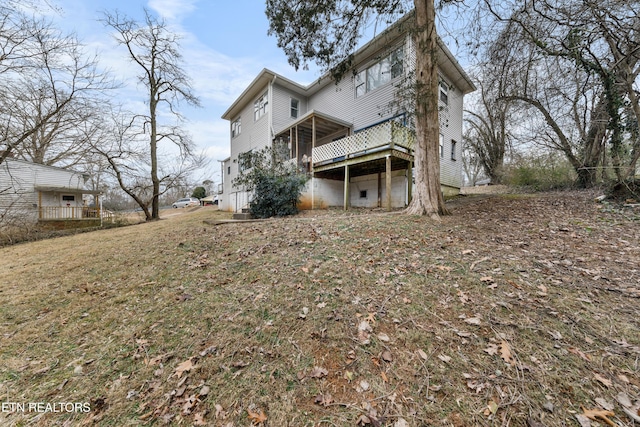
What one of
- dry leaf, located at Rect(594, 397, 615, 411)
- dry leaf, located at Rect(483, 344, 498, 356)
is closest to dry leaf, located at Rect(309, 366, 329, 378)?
dry leaf, located at Rect(483, 344, 498, 356)

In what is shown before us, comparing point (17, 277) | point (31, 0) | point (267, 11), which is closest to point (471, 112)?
point (267, 11)

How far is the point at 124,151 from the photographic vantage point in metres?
14.4

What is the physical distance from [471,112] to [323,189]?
550 inches

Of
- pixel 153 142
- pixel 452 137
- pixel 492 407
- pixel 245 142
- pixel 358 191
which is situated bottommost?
pixel 492 407

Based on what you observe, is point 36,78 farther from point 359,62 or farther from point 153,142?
point 359,62

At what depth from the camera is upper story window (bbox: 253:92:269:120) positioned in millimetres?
14125

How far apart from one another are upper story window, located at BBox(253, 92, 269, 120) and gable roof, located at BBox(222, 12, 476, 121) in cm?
51

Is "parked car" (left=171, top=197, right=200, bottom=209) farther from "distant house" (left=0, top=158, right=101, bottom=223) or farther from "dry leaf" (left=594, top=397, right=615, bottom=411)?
"dry leaf" (left=594, top=397, right=615, bottom=411)

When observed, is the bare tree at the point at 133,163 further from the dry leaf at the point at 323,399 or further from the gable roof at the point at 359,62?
the dry leaf at the point at 323,399

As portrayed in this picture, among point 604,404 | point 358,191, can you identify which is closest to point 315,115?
point 358,191

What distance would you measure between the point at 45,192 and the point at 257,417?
79.4 feet

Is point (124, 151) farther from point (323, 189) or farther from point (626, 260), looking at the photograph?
point (626, 260)

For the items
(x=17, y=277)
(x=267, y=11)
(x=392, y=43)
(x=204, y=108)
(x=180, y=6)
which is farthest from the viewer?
(x=204, y=108)

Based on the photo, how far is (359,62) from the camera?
11695 millimetres
